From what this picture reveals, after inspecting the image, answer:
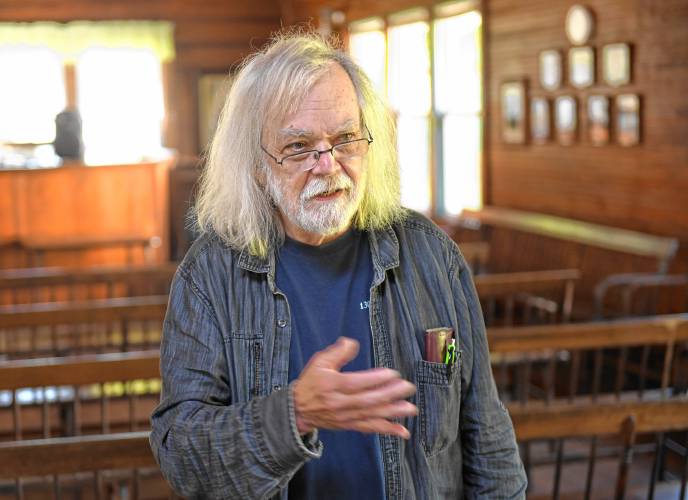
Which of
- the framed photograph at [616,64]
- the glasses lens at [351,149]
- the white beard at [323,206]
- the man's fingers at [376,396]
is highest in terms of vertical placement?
the framed photograph at [616,64]

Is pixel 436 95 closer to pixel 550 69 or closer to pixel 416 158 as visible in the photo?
pixel 416 158

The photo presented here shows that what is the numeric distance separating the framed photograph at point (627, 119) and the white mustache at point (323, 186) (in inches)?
204

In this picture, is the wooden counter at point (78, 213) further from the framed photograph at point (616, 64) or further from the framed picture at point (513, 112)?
the framed photograph at point (616, 64)

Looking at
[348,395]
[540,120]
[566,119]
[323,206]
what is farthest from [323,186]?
[540,120]

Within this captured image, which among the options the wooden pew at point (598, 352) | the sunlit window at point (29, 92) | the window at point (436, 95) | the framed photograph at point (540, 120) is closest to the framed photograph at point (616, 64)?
the framed photograph at point (540, 120)

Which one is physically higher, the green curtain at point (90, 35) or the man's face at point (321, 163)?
the green curtain at point (90, 35)

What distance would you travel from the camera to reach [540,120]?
25.5ft

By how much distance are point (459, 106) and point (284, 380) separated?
26.0 ft

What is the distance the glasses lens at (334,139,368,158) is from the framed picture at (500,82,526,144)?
21.2 ft

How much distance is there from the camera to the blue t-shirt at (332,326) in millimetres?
1638

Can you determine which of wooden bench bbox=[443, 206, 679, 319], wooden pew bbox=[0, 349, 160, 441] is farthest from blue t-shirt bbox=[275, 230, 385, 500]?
wooden bench bbox=[443, 206, 679, 319]

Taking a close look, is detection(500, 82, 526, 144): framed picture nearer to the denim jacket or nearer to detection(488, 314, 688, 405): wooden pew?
detection(488, 314, 688, 405): wooden pew

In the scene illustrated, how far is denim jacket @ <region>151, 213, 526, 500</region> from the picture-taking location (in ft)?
4.99

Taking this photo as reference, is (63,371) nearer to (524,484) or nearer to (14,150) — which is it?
(524,484)
